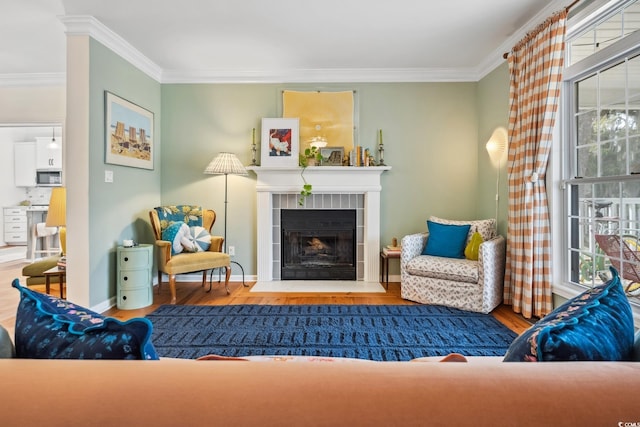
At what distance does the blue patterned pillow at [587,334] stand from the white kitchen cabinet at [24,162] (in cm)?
930

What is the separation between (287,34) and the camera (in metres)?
3.42

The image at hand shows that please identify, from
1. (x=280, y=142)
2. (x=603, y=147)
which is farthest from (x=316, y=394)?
(x=280, y=142)

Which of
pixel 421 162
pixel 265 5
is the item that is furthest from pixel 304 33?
pixel 421 162

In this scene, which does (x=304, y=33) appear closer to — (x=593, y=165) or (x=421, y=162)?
(x=421, y=162)

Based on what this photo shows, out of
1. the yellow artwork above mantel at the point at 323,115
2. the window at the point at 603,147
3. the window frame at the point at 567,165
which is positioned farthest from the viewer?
the yellow artwork above mantel at the point at 323,115

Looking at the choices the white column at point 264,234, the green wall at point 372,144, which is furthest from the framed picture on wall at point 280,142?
the white column at point 264,234

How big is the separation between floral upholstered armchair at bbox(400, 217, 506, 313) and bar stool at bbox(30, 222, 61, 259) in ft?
19.0

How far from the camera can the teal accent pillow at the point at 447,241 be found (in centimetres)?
370

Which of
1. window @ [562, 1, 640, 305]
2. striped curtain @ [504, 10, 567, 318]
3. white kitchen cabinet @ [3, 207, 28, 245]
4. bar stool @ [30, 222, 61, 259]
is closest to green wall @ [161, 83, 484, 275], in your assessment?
striped curtain @ [504, 10, 567, 318]

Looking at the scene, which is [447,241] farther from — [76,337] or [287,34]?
[76,337]

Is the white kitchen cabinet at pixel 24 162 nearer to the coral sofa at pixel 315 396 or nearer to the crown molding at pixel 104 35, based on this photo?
the crown molding at pixel 104 35

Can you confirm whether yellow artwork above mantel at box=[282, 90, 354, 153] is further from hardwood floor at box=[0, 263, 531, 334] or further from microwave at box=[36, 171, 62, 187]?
microwave at box=[36, 171, 62, 187]

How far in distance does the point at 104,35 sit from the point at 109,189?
4.71 ft

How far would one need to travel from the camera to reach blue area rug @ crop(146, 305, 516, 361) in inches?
95.7
